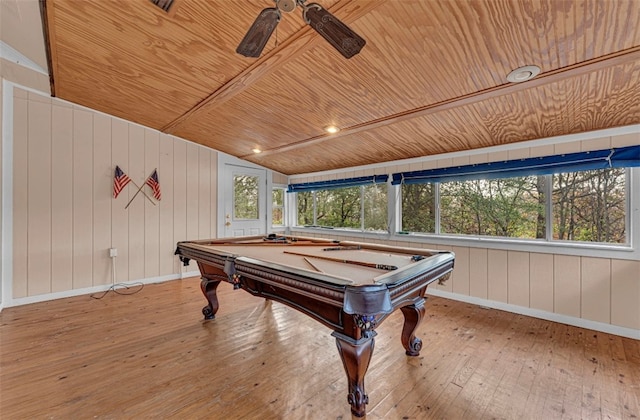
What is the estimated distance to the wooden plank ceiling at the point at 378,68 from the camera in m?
1.62

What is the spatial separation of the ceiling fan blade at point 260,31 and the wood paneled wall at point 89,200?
3.62 meters

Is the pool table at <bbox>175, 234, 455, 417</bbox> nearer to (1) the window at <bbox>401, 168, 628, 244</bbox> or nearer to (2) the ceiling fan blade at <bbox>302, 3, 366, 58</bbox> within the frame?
(2) the ceiling fan blade at <bbox>302, 3, 366, 58</bbox>

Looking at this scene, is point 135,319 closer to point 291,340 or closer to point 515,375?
point 291,340

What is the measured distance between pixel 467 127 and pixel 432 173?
966 mm

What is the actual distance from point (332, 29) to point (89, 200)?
13.8 ft

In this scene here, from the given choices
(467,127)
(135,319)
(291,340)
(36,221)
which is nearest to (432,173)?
(467,127)

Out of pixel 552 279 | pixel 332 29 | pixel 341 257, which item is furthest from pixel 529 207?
→ pixel 332 29

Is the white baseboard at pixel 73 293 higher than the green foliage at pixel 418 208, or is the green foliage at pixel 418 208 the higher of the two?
the green foliage at pixel 418 208

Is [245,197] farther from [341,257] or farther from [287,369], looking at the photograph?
[287,369]

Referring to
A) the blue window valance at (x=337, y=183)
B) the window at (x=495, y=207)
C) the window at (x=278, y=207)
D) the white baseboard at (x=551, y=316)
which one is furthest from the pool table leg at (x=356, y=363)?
the window at (x=278, y=207)

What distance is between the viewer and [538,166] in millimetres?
→ 2947

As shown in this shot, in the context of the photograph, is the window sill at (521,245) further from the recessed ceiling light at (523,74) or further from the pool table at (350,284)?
the recessed ceiling light at (523,74)

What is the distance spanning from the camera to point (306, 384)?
1854 millimetres

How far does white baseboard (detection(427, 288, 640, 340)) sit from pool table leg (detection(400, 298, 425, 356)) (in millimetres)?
1622
